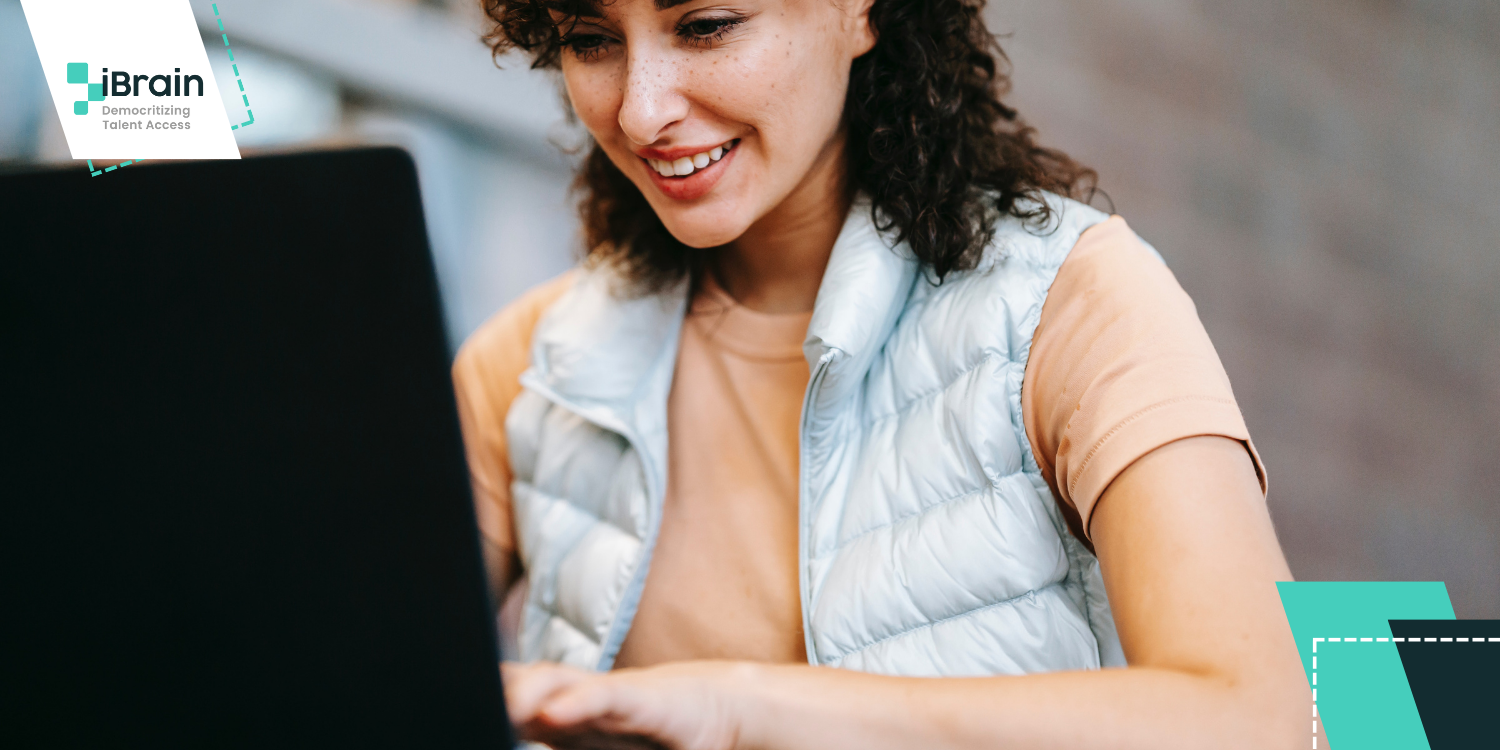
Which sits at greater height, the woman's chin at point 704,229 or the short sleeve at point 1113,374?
the woman's chin at point 704,229

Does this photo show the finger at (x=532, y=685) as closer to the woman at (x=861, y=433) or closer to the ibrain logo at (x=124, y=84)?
the woman at (x=861, y=433)

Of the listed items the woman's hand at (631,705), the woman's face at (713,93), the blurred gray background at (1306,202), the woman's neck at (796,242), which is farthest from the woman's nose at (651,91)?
the blurred gray background at (1306,202)

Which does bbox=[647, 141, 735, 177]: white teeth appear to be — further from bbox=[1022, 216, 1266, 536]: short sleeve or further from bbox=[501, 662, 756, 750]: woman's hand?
bbox=[501, 662, 756, 750]: woman's hand

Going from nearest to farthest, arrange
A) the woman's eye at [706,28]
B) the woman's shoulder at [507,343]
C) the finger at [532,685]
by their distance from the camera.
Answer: the finger at [532,685] < the woman's eye at [706,28] < the woman's shoulder at [507,343]

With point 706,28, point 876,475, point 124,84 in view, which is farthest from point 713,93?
point 124,84

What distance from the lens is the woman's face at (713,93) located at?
0.81m

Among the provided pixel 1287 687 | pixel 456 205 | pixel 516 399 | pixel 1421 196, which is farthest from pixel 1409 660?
pixel 456 205

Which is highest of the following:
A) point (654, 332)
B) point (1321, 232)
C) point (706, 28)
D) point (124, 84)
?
point (124, 84)

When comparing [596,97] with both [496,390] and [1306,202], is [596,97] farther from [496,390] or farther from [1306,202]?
[1306,202]

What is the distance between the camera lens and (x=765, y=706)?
21.5 inches

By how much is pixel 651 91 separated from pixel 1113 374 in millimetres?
Result: 429

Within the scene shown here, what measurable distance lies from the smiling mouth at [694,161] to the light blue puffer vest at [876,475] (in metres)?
0.14

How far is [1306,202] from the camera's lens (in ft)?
6.28

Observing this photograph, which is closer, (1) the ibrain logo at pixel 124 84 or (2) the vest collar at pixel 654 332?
(2) the vest collar at pixel 654 332
